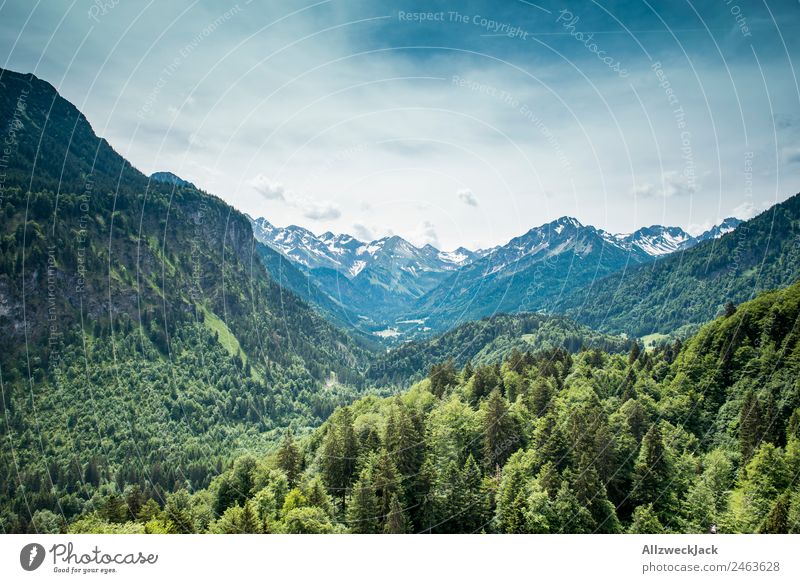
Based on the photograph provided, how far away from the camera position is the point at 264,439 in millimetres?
185500

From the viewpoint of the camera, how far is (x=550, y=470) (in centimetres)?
3853

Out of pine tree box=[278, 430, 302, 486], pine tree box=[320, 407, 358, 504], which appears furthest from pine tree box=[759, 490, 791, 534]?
pine tree box=[278, 430, 302, 486]

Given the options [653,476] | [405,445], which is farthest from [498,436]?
[653,476]

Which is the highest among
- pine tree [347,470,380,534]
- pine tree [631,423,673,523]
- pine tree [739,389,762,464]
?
pine tree [739,389,762,464]

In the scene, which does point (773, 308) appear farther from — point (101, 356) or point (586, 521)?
point (101, 356)

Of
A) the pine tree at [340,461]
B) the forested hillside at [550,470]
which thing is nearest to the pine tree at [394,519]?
the forested hillside at [550,470]

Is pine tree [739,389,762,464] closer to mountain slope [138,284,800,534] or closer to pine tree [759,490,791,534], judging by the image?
mountain slope [138,284,800,534]

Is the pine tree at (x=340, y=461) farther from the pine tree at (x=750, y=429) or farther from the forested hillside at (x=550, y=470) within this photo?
the pine tree at (x=750, y=429)

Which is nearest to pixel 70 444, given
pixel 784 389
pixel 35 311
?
pixel 35 311

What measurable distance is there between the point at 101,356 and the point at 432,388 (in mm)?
153235
